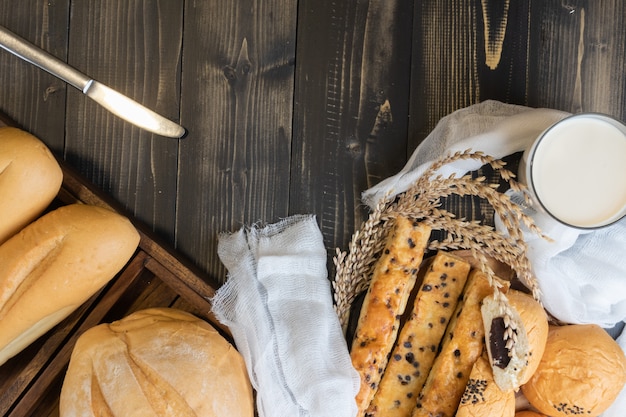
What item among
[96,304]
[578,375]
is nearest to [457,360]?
[578,375]

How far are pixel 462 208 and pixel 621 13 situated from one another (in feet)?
1.32

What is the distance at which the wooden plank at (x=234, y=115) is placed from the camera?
1015mm

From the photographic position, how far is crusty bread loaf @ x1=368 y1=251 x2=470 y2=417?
93 cm

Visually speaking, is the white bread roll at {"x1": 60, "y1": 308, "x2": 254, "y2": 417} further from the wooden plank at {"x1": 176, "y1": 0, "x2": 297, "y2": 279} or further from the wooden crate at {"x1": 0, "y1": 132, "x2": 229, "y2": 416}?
the wooden plank at {"x1": 176, "y1": 0, "x2": 297, "y2": 279}

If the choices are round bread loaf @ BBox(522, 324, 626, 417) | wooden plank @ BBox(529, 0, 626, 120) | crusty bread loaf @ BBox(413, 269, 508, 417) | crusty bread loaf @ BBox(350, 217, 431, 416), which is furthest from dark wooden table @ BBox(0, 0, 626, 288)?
round bread loaf @ BBox(522, 324, 626, 417)

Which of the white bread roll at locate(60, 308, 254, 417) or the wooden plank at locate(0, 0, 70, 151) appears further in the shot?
the wooden plank at locate(0, 0, 70, 151)

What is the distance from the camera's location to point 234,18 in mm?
1014

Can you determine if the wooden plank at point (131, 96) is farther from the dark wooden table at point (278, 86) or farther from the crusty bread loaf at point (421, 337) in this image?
the crusty bread loaf at point (421, 337)

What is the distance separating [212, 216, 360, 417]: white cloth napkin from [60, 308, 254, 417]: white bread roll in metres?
0.06

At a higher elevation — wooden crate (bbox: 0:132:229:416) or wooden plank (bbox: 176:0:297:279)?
wooden plank (bbox: 176:0:297:279)

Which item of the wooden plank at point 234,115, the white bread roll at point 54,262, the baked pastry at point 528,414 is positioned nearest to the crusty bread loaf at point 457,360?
the baked pastry at point 528,414

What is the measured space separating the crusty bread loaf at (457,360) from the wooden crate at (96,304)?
33cm

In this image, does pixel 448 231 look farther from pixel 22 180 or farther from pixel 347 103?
pixel 22 180

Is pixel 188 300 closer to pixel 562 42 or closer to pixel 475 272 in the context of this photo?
pixel 475 272
